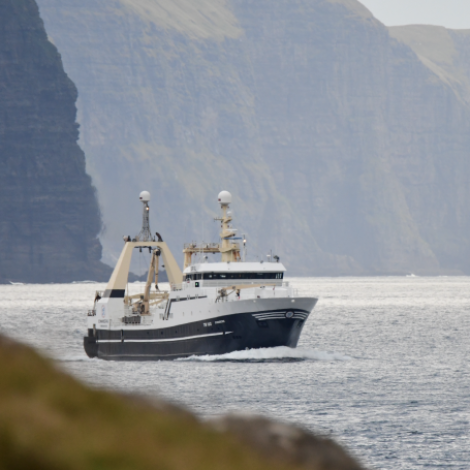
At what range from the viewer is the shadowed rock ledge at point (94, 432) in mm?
2385

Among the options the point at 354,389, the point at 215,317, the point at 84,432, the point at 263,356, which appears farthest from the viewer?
the point at 263,356

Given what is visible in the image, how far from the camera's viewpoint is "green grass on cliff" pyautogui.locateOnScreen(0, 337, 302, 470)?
238 centimetres

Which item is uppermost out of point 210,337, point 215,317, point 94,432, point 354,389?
point 94,432

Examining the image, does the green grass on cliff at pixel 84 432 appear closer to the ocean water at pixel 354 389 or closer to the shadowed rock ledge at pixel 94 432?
the shadowed rock ledge at pixel 94 432

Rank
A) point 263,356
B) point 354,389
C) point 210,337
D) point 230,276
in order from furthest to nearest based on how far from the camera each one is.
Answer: point 230,276, point 263,356, point 210,337, point 354,389

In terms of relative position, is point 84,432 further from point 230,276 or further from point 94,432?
point 230,276

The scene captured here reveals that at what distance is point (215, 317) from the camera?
180 ft

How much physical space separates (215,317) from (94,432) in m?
52.6

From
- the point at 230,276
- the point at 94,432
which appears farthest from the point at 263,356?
the point at 94,432

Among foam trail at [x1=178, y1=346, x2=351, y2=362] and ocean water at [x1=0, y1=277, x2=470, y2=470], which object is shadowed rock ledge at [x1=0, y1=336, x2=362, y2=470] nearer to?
ocean water at [x1=0, y1=277, x2=470, y2=470]

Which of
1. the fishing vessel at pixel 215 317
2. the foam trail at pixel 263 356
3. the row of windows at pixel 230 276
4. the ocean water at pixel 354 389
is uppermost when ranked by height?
the row of windows at pixel 230 276

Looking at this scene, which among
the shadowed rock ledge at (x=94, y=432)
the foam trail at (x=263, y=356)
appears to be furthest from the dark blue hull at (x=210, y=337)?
the shadowed rock ledge at (x=94, y=432)

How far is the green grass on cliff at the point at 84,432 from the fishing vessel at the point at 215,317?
169 feet

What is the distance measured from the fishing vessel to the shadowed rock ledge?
51451 millimetres
